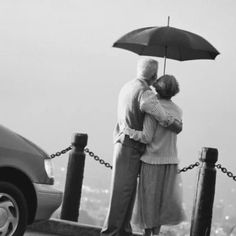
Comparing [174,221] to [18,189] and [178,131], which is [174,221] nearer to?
[178,131]

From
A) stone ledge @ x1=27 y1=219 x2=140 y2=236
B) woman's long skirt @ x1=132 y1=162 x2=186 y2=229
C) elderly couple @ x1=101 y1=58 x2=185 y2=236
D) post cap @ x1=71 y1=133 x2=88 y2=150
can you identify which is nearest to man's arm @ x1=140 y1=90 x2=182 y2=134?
elderly couple @ x1=101 y1=58 x2=185 y2=236

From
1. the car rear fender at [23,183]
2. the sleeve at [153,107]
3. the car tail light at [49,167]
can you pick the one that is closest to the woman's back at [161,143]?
the sleeve at [153,107]

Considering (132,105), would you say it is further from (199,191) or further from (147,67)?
(199,191)

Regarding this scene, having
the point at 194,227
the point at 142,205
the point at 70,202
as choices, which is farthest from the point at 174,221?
the point at 70,202

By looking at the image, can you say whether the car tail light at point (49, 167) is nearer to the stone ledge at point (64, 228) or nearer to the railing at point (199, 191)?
the stone ledge at point (64, 228)

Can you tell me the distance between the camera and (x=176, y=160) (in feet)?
25.7

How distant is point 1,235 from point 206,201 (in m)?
3.33

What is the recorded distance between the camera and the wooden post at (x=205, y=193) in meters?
9.38

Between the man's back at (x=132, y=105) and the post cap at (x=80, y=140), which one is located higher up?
the man's back at (x=132, y=105)

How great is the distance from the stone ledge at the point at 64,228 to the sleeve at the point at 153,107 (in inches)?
82.4

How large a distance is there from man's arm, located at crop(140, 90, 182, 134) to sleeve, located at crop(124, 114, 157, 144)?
0.10 meters

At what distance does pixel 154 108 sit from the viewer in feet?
24.8

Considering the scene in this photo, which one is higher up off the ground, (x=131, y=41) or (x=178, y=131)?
(x=131, y=41)

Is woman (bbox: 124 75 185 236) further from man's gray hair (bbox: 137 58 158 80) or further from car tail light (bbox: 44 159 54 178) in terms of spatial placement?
car tail light (bbox: 44 159 54 178)
